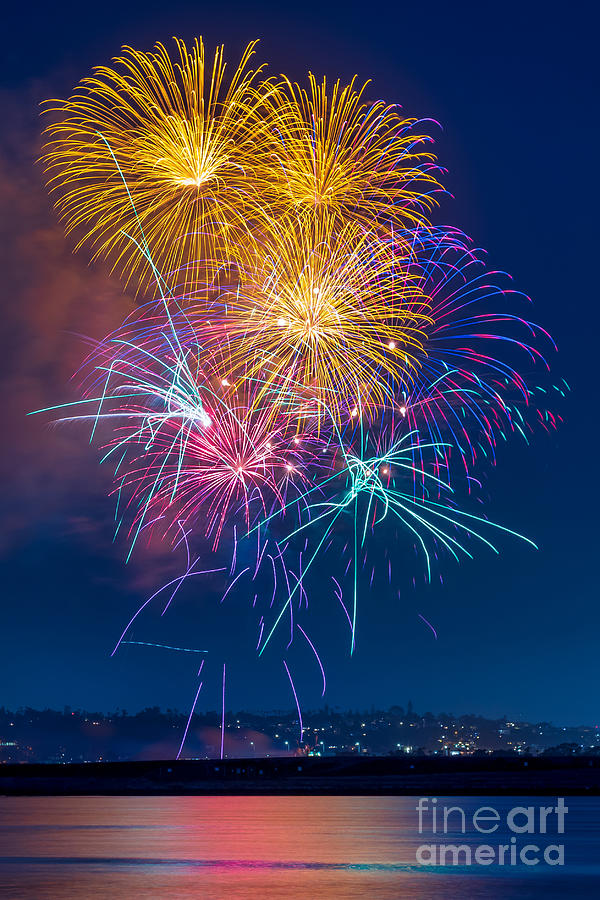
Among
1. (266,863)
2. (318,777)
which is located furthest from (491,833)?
(318,777)

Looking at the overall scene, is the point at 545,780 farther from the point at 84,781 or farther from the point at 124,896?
the point at 124,896

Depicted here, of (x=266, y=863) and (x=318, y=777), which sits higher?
(x=318, y=777)

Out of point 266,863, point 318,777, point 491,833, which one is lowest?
point 266,863

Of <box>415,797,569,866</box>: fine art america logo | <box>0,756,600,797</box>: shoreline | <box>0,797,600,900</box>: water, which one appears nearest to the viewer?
<box>0,797,600,900</box>: water

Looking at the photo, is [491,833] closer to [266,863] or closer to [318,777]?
[266,863]

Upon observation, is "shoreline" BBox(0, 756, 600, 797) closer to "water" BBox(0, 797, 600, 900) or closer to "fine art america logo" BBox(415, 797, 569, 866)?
"fine art america logo" BBox(415, 797, 569, 866)

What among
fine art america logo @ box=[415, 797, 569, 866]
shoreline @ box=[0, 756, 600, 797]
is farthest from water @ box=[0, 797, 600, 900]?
shoreline @ box=[0, 756, 600, 797]
